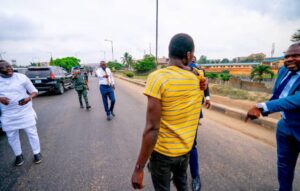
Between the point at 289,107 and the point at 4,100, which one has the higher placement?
the point at 289,107

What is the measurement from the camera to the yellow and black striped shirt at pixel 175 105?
1.12m

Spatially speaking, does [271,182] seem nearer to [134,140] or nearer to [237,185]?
[237,185]

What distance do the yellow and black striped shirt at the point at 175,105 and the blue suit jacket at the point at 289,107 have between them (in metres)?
0.77

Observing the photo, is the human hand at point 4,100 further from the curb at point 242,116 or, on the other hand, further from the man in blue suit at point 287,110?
the curb at point 242,116

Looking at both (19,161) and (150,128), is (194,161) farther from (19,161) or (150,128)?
(19,161)

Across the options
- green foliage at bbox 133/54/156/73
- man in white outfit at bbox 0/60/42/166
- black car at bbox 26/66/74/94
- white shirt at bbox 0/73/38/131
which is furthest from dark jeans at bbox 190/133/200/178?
green foliage at bbox 133/54/156/73

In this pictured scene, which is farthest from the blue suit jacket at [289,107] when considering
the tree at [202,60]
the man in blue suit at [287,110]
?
the tree at [202,60]

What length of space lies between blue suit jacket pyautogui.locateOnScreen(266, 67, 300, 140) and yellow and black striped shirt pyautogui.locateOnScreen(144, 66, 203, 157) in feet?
2.52

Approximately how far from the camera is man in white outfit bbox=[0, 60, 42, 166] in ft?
8.79

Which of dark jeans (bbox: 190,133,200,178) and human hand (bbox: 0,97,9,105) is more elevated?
human hand (bbox: 0,97,9,105)

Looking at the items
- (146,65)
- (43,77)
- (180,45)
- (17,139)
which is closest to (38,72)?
(43,77)

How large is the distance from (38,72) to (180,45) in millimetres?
11347

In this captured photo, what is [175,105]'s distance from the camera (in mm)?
1188

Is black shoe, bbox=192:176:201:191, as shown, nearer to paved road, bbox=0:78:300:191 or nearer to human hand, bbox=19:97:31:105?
paved road, bbox=0:78:300:191
